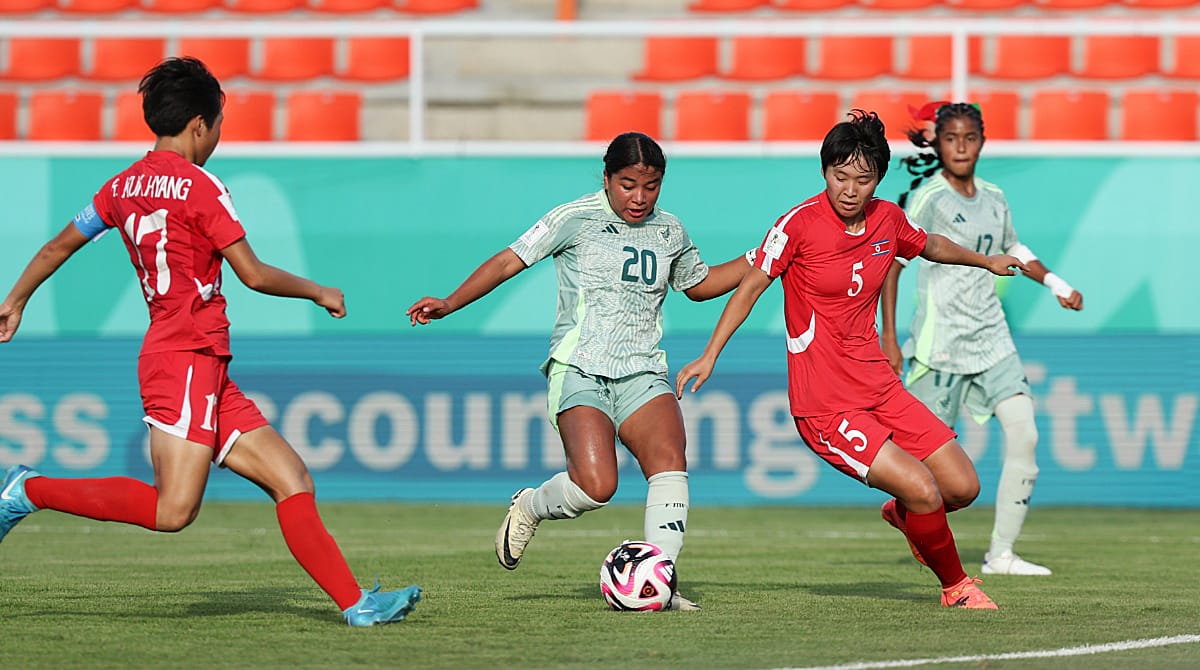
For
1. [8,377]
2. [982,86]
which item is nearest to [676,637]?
[8,377]

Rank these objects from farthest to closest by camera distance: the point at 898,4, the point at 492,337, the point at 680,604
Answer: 1. the point at 898,4
2. the point at 492,337
3. the point at 680,604

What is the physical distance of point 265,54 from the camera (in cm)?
1717

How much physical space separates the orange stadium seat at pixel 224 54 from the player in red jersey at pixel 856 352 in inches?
414

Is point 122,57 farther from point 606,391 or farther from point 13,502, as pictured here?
point 13,502

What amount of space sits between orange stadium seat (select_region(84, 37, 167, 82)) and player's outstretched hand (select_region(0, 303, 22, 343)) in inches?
409

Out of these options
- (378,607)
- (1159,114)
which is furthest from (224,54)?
(378,607)

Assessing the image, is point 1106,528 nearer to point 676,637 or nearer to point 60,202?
point 676,637

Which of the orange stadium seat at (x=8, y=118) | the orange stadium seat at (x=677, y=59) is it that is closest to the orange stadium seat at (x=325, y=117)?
the orange stadium seat at (x=8, y=118)

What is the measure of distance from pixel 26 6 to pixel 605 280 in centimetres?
1232

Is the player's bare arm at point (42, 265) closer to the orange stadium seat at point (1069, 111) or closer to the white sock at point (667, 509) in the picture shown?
the white sock at point (667, 509)

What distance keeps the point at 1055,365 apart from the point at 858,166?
21.8 ft

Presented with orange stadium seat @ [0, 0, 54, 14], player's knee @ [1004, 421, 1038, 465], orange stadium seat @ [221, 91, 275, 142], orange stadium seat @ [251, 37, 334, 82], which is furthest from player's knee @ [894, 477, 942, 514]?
orange stadium seat @ [0, 0, 54, 14]

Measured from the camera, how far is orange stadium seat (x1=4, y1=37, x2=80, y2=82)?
16.9m

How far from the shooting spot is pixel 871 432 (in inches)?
282
